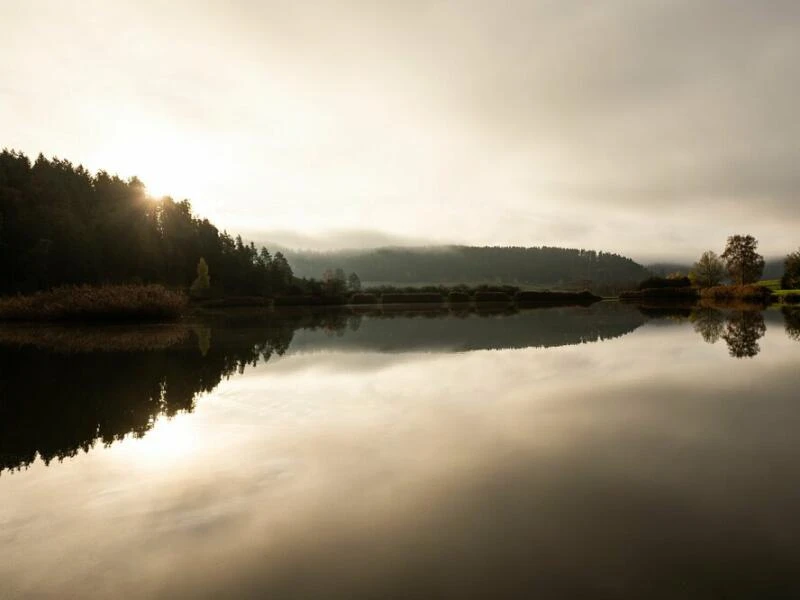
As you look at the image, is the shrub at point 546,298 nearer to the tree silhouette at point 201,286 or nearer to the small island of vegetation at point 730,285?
the small island of vegetation at point 730,285

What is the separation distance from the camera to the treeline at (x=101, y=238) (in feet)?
169

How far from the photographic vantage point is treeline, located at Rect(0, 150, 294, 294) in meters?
51.4

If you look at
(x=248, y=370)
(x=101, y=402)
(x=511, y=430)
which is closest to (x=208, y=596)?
(x=511, y=430)

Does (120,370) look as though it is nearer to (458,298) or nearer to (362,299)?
(362,299)

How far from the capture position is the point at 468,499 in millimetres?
4672

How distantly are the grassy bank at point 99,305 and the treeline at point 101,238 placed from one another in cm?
2030

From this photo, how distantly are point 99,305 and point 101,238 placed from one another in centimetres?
4136

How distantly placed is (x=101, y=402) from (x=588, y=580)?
9336mm

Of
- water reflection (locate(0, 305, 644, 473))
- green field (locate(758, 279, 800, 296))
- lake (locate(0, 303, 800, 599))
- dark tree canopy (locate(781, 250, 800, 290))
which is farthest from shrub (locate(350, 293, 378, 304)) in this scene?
dark tree canopy (locate(781, 250, 800, 290))

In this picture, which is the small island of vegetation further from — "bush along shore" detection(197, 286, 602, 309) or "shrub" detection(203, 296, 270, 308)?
"shrub" detection(203, 296, 270, 308)

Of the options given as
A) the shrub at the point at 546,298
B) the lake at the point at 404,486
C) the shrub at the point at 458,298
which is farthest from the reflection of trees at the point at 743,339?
the shrub at the point at 458,298

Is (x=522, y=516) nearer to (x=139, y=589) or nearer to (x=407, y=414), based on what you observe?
(x=139, y=589)

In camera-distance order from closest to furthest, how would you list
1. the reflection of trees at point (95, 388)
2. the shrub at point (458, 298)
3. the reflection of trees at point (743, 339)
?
1. the reflection of trees at point (95, 388)
2. the reflection of trees at point (743, 339)
3. the shrub at point (458, 298)

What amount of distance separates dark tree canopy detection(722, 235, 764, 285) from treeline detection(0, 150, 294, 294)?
93124 mm
